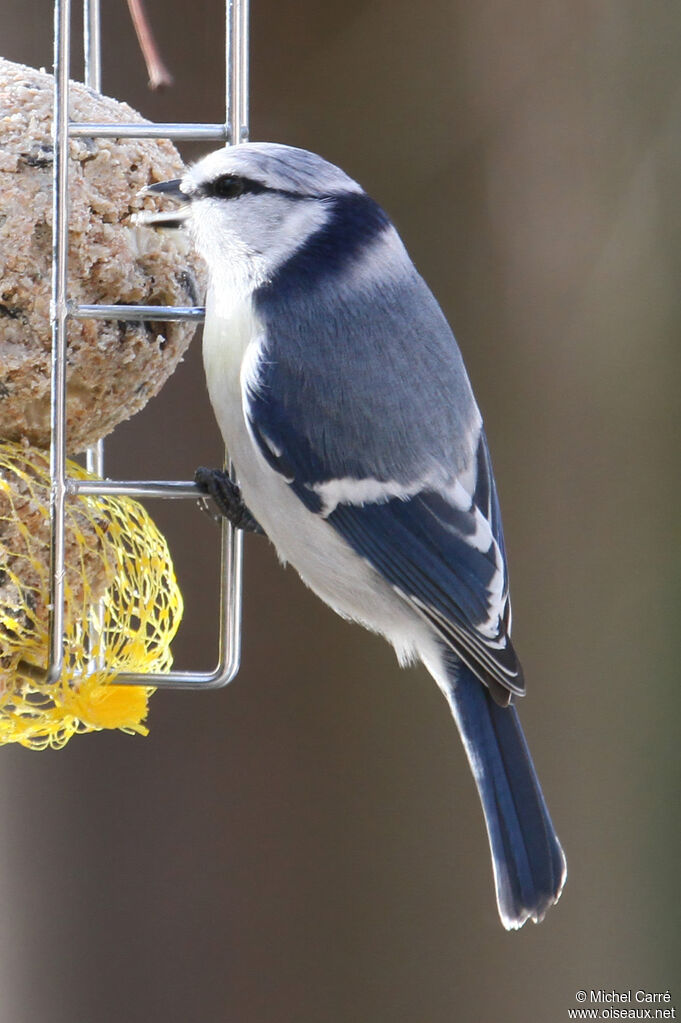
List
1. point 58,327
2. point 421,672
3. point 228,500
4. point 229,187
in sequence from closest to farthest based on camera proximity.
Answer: point 58,327 → point 229,187 → point 228,500 → point 421,672

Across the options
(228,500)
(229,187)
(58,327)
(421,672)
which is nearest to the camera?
(58,327)

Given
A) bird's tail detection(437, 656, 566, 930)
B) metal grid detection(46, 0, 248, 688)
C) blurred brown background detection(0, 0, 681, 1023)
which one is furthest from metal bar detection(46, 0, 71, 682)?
blurred brown background detection(0, 0, 681, 1023)

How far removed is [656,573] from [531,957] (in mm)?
821

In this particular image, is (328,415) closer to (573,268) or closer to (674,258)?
(573,268)

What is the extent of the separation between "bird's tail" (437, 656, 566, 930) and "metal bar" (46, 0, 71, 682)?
469mm

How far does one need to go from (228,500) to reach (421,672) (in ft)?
3.88

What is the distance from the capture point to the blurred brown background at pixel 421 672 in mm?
2256

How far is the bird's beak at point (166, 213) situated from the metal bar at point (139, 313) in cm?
8

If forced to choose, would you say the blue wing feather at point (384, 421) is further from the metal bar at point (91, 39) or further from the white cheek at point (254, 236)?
the metal bar at point (91, 39)

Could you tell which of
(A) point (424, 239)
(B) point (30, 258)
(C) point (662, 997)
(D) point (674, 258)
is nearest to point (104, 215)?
(B) point (30, 258)

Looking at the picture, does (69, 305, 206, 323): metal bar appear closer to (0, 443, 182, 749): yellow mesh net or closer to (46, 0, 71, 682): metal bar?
(46, 0, 71, 682): metal bar

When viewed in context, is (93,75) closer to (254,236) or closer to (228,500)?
(254,236)

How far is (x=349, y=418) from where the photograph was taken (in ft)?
4.37

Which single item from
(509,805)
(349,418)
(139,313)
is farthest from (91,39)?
(509,805)
